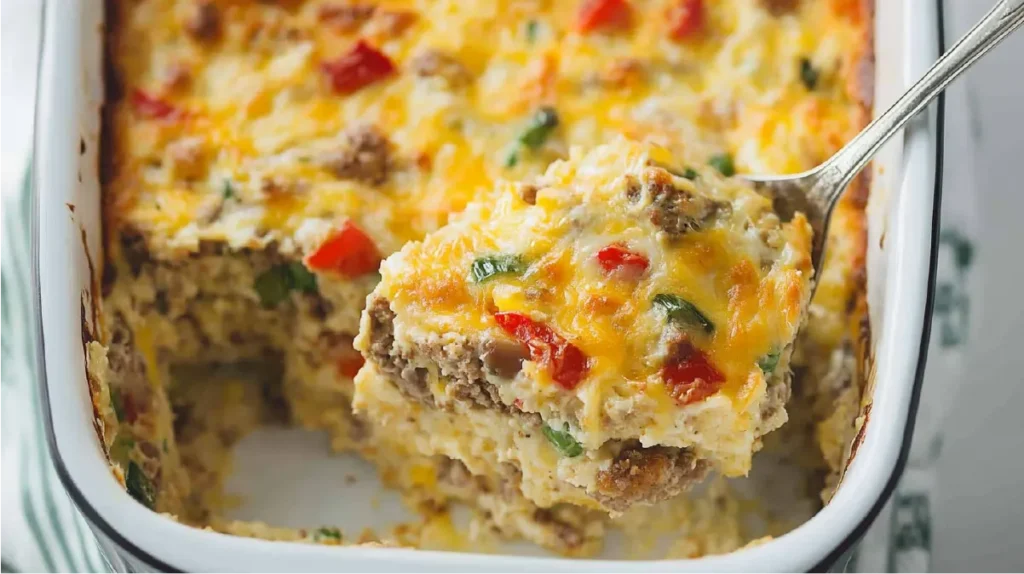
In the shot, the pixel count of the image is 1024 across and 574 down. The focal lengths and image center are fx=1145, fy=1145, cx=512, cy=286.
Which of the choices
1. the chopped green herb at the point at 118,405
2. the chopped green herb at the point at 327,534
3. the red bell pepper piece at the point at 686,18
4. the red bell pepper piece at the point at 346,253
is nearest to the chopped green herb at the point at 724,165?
the red bell pepper piece at the point at 686,18

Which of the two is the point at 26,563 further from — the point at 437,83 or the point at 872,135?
the point at 872,135

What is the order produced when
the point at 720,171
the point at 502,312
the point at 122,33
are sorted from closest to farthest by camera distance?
the point at 502,312 < the point at 720,171 < the point at 122,33

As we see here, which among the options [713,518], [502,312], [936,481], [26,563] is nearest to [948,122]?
[936,481]

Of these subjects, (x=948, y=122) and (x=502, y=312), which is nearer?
(x=502, y=312)

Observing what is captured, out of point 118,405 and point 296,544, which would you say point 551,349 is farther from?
point 118,405

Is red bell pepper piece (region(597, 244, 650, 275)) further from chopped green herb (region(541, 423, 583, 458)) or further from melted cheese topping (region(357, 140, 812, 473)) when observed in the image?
chopped green herb (region(541, 423, 583, 458))

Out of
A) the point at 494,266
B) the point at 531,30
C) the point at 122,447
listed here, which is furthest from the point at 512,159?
the point at 122,447

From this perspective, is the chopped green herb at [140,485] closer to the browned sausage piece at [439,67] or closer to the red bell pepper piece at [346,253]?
the red bell pepper piece at [346,253]

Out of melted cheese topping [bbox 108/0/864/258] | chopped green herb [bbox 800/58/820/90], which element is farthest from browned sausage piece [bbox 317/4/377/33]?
chopped green herb [bbox 800/58/820/90]
